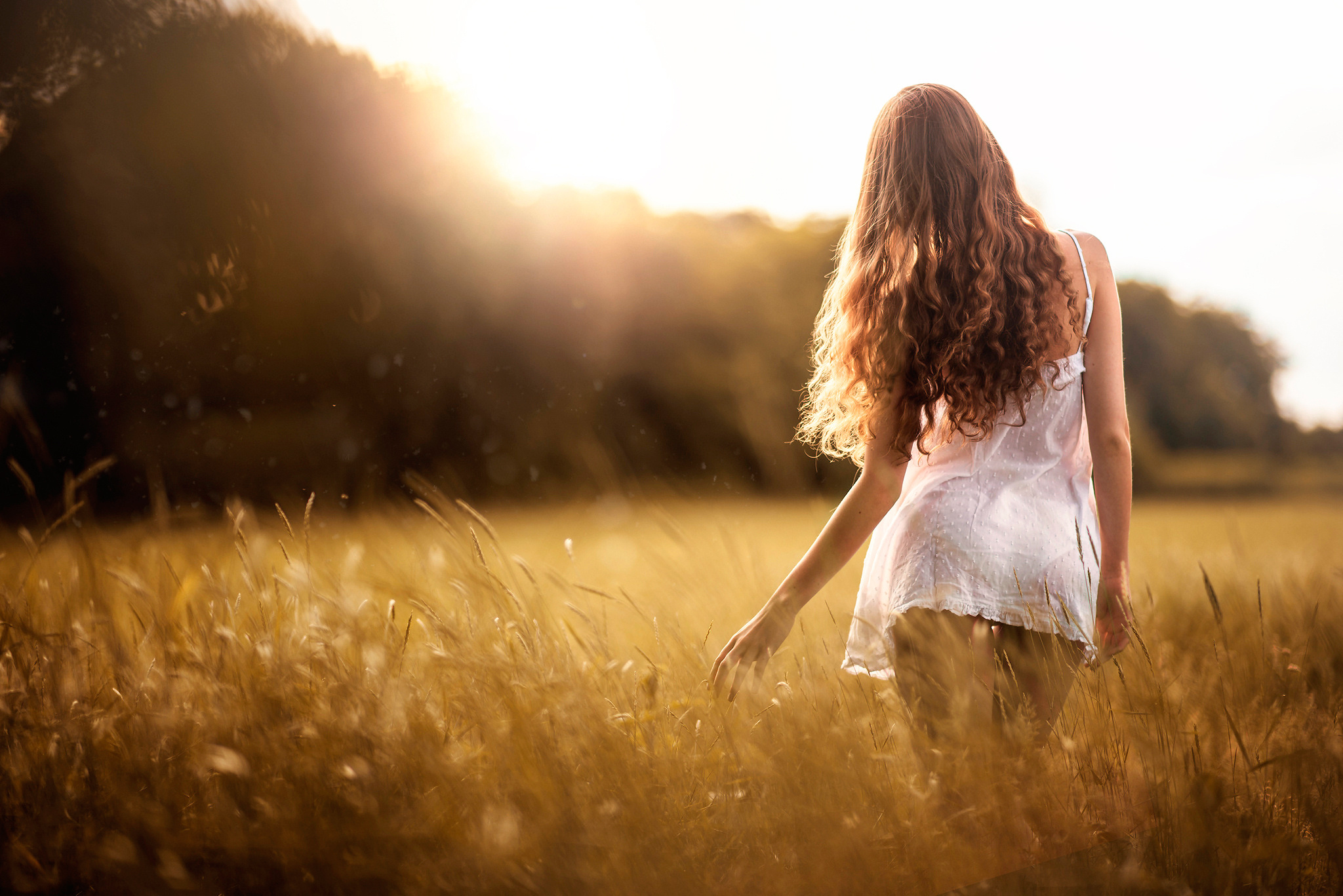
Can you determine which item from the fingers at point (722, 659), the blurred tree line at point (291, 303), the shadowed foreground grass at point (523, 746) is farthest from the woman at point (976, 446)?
the blurred tree line at point (291, 303)

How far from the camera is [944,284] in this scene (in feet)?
5.62

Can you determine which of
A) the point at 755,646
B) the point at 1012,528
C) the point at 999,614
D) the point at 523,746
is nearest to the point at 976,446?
the point at 1012,528

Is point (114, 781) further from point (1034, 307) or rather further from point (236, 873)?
point (1034, 307)

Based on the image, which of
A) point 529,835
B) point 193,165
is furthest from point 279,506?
point 193,165

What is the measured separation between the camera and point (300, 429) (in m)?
5.24

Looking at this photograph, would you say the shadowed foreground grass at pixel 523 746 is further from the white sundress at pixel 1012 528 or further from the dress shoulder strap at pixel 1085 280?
the dress shoulder strap at pixel 1085 280

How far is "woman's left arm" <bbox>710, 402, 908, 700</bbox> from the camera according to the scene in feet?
5.53

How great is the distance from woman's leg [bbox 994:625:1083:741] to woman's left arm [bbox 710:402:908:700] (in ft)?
1.20

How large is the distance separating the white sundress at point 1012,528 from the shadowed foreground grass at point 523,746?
0.22 metres

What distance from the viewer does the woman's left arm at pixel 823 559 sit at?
5.53 feet

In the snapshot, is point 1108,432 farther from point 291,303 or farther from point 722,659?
point 291,303

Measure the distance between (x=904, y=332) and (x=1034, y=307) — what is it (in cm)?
28

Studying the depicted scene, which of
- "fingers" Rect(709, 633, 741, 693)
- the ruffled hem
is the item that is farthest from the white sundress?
"fingers" Rect(709, 633, 741, 693)

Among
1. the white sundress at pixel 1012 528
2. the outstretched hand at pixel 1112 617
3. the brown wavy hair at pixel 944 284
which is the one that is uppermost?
the brown wavy hair at pixel 944 284
